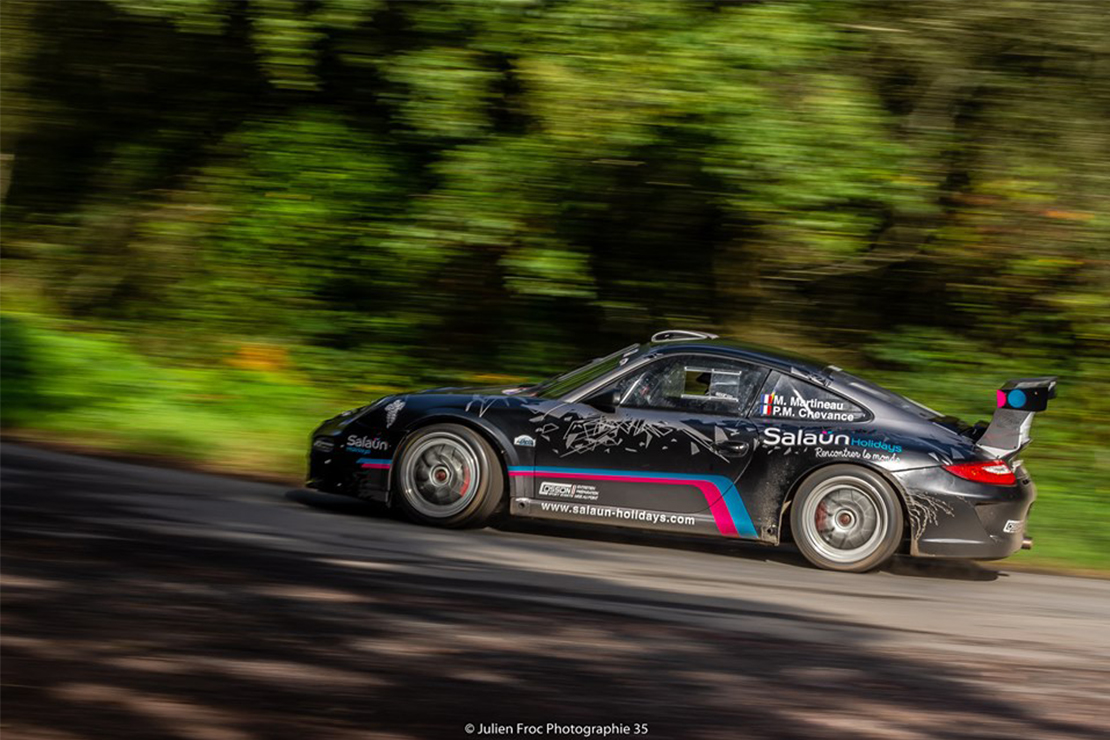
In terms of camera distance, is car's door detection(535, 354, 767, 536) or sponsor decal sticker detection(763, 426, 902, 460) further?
car's door detection(535, 354, 767, 536)

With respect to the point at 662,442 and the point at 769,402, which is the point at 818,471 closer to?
the point at 769,402

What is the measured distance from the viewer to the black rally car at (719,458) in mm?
7168

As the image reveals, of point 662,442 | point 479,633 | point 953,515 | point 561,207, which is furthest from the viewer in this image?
point 561,207

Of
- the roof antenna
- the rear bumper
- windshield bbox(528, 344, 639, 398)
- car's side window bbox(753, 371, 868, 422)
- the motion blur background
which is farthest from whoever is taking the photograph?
the motion blur background

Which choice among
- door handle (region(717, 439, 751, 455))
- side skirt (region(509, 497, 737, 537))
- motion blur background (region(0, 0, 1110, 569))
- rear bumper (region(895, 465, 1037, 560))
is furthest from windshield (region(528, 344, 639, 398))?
motion blur background (region(0, 0, 1110, 569))

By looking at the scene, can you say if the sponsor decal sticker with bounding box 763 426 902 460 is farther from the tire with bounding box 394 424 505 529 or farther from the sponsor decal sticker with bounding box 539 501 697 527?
the tire with bounding box 394 424 505 529

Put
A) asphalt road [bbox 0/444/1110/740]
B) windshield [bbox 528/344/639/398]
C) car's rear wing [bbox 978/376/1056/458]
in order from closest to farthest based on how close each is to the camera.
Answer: asphalt road [bbox 0/444/1110/740], car's rear wing [bbox 978/376/1056/458], windshield [bbox 528/344/639/398]

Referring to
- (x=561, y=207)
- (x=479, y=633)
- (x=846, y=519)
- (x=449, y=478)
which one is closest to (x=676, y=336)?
(x=846, y=519)

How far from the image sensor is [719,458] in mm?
7289

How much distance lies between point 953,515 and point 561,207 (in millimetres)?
5867

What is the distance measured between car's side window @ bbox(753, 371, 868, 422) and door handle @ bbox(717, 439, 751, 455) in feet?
0.75

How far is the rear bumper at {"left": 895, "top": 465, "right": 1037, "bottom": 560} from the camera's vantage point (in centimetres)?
709

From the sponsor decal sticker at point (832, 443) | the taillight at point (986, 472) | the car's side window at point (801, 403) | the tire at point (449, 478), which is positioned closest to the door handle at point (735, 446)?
the sponsor decal sticker at point (832, 443)

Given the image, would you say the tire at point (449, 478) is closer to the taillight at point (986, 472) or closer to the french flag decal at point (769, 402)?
the french flag decal at point (769, 402)
